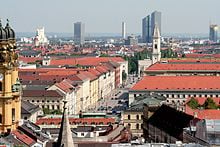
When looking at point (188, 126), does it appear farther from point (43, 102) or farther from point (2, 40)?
point (43, 102)

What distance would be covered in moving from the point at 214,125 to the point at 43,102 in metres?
58.5

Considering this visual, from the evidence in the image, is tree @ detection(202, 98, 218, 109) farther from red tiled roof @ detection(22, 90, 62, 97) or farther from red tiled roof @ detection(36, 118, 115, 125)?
red tiled roof @ detection(22, 90, 62, 97)

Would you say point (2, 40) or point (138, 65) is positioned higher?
point (2, 40)

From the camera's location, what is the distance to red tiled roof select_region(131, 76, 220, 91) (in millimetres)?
112688

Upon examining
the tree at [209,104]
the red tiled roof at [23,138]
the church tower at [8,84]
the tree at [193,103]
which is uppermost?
the church tower at [8,84]

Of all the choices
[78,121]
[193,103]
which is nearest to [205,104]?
[193,103]

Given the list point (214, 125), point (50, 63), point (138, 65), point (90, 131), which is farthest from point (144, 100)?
point (138, 65)

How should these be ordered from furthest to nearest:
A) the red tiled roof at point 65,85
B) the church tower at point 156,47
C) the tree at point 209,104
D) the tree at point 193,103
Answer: the church tower at point 156,47 → the red tiled roof at point 65,85 → the tree at point 193,103 → the tree at point 209,104

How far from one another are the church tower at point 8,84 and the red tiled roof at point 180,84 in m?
61.3

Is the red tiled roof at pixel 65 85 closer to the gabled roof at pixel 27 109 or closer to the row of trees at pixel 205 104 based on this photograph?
the gabled roof at pixel 27 109

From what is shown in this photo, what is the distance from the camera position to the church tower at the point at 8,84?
50.3 meters

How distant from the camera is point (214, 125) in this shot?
44.3m

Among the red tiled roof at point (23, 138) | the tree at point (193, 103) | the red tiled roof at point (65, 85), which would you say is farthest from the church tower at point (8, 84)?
the red tiled roof at point (65, 85)

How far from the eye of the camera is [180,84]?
114 metres
